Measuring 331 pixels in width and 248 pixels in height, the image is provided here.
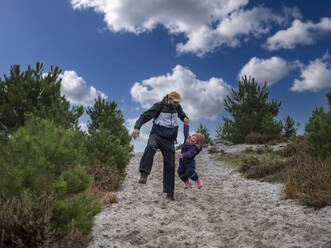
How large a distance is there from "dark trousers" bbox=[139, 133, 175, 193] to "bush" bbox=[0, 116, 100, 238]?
7.01ft

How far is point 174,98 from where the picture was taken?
18.7 ft

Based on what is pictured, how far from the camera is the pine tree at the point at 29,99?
9891mm

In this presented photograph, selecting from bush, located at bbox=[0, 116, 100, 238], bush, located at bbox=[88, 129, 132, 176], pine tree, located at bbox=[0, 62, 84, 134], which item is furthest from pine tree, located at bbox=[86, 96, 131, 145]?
bush, located at bbox=[0, 116, 100, 238]

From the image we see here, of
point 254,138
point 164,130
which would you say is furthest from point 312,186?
point 254,138

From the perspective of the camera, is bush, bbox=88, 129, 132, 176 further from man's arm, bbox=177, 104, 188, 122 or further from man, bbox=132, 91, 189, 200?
man's arm, bbox=177, 104, 188, 122

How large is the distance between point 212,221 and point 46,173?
2981 mm

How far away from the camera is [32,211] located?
2928mm

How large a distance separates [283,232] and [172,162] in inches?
101

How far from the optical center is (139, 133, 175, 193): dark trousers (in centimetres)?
537

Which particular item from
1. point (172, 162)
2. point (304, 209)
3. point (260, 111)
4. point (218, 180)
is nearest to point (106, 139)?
point (172, 162)

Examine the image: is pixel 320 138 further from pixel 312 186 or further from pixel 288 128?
pixel 288 128

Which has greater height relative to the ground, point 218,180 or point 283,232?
point 218,180

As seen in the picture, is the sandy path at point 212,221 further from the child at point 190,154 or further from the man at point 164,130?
the man at point 164,130

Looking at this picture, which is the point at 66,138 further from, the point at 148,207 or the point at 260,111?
the point at 260,111
